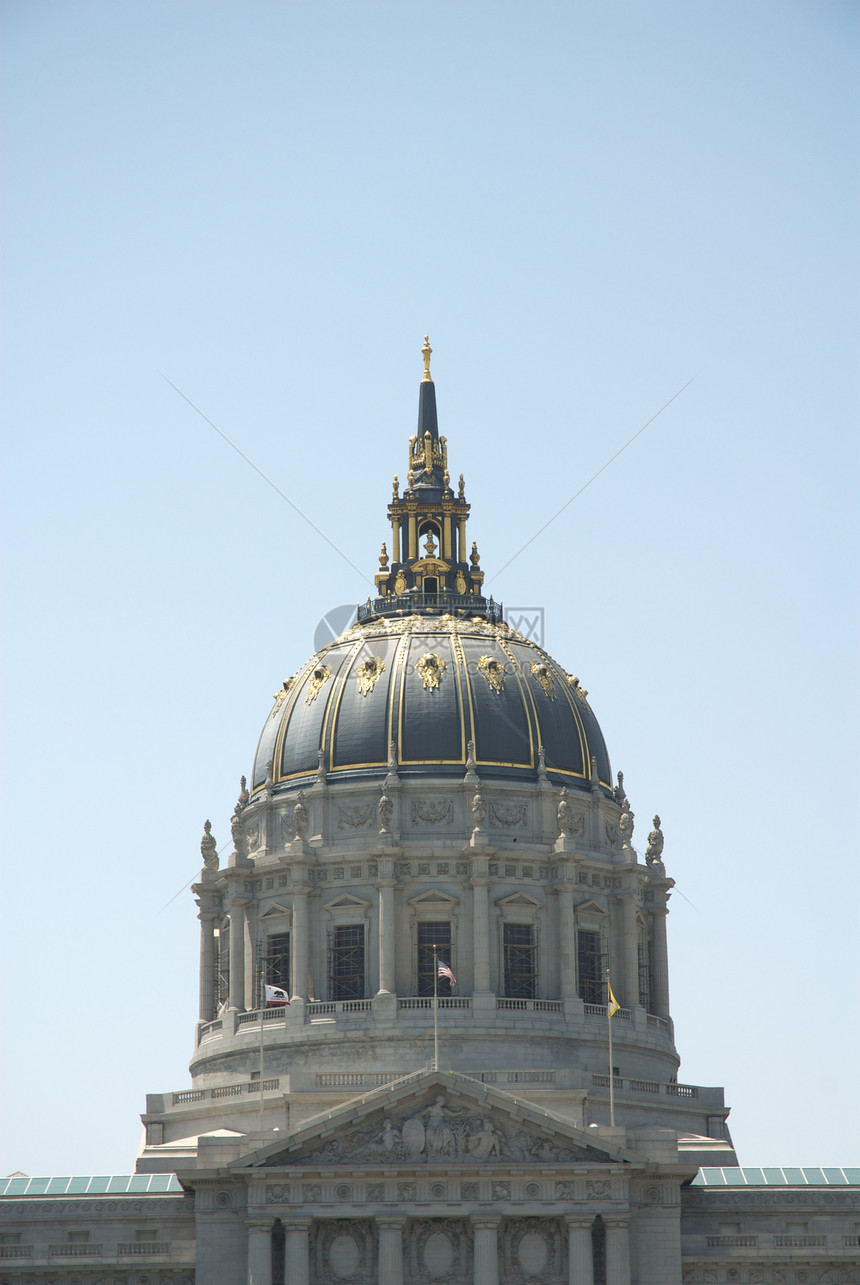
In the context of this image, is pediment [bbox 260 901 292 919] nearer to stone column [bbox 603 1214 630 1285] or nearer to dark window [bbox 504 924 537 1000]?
dark window [bbox 504 924 537 1000]

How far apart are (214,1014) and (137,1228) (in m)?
24.1

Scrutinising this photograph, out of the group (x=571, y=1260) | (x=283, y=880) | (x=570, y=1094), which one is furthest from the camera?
(x=283, y=880)

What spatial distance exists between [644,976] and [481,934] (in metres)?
11.6

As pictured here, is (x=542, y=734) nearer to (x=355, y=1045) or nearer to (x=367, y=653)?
(x=367, y=653)

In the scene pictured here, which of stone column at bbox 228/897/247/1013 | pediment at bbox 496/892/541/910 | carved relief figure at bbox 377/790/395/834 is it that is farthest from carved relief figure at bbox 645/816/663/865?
stone column at bbox 228/897/247/1013

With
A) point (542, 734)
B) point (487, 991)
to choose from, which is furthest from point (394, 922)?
point (542, 734)

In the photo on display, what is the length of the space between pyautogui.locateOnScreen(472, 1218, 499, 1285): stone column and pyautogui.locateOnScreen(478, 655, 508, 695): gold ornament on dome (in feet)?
114

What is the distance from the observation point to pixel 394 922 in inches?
4592

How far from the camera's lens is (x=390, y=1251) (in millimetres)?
94812

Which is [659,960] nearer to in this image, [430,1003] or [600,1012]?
[600,1012]

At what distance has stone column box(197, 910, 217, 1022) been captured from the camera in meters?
123

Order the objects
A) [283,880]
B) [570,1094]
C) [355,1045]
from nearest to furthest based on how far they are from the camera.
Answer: [570,1094]
[355,1045]
[283,880]

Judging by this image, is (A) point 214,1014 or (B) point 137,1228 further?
(A) point 214,1014

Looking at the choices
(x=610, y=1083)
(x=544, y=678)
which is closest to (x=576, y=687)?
(x=544, y=678)
